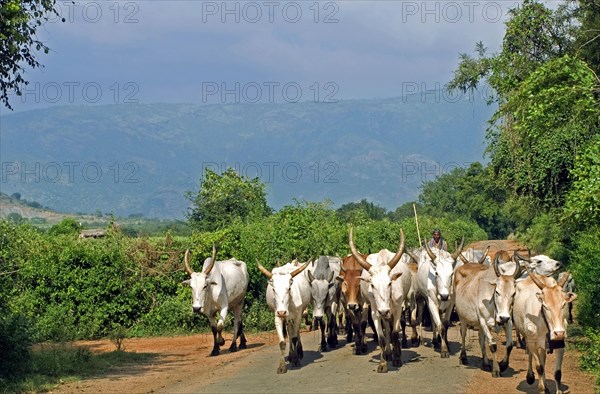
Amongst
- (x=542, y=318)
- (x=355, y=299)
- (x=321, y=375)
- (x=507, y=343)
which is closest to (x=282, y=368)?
(x=321, y=375)

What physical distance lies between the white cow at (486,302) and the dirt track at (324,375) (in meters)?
0.50

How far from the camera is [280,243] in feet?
85.8

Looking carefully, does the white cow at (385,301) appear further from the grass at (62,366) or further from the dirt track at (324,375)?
the grass at (62,366)

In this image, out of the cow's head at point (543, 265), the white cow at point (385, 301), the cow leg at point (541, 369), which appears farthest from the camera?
the cow's head at point (543, 265)

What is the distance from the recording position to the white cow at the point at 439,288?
688 inches

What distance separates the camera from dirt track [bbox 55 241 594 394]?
1438 centimetres

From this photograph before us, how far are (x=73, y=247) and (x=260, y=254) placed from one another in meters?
5.17

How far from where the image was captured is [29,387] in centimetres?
1552

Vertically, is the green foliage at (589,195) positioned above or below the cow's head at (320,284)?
above

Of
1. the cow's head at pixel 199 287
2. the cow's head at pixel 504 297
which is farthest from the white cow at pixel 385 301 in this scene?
the cow's head at pixel 199 287

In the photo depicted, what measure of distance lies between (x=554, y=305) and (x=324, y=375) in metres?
4.42

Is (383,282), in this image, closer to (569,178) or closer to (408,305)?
(408,305)

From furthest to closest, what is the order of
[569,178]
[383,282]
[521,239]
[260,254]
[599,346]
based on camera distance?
[521,239], [569,178], [260,254], [383,282], [599,346]


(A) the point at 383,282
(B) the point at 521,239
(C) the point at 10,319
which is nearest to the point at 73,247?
(C) the point at 10,319
